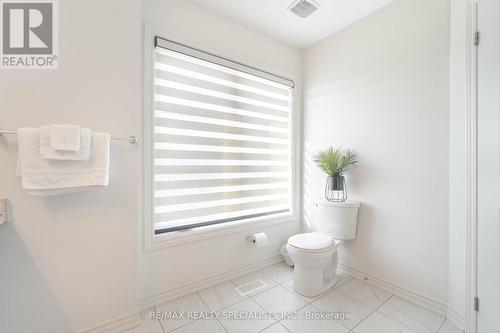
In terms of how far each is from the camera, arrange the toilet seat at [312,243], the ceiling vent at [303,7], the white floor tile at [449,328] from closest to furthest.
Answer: the white floor tile at [449,328] < the toilet seat at [312,243] < the ceiling vent at [303,7]

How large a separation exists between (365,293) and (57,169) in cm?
233

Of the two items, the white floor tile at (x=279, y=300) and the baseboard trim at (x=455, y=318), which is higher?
the baseboard trim at (x=455, y=318)

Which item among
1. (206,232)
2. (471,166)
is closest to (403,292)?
(471,166)

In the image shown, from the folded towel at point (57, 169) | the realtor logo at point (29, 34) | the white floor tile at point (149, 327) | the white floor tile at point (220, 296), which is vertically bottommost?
the white floor tile at point (149, 327)

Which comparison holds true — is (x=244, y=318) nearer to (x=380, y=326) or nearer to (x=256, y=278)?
(x=256, y=278)

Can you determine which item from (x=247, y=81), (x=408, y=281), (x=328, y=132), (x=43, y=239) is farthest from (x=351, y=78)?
(x=43, y=239)

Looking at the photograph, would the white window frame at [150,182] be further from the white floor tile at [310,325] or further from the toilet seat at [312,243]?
the white floor tile at [310,325]

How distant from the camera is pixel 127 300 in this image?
142 centimetres

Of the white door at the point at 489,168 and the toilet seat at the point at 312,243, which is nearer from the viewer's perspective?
the white door at the point at 489,168

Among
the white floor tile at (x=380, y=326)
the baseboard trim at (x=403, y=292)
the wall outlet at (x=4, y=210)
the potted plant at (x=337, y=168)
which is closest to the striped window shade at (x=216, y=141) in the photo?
the potted plant at (x=337, y=168)

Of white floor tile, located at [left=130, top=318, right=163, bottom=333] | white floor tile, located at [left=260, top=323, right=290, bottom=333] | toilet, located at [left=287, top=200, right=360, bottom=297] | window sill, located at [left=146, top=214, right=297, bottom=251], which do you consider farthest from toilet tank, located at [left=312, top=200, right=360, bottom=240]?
white floor tile, located at [left=130, top=318, right=163, bottom=333]

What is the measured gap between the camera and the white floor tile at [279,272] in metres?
2.03

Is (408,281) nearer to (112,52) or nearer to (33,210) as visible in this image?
(33,210)

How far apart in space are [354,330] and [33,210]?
80.1 inches
